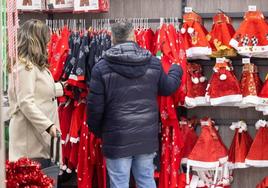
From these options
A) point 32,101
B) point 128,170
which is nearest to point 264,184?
point 128,170

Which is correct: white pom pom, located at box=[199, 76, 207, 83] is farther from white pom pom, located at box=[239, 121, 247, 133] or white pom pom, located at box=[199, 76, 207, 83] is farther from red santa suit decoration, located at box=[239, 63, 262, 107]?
white pom pom, located at box=[239, 121, 247, 133]

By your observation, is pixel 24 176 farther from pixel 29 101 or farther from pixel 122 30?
pixel 122 30

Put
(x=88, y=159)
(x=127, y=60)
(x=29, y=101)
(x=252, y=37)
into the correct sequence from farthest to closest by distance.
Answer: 1. (x=88, y=159)
2. (x=252, y=37)
3. (x=127, y=60)
4. (x=29, y=101)

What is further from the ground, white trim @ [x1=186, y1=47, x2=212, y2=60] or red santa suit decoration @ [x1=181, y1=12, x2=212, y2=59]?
red santa suit decoration @ [x1=181, y1=12, x2=212, y2=59]

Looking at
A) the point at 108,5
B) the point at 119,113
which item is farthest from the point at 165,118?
the point at 108,5

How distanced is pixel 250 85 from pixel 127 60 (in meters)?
1.26

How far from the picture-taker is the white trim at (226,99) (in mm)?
4016

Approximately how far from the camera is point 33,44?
9.91ft

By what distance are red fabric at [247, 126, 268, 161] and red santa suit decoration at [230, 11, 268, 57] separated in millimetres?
622

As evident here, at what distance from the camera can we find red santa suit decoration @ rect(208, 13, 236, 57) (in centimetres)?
409

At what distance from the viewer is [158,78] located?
134 inches

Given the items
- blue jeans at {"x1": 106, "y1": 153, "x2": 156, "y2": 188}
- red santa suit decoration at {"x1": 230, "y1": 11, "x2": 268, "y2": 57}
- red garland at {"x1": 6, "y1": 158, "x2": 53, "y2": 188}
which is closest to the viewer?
red garland at {"x1": 6, "y1": 158, "x2": 53, "y2": 188}

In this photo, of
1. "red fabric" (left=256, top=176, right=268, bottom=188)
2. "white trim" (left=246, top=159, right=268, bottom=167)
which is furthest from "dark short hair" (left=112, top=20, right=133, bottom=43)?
"red fabric" (left=256, top=176, right=268, bottom=188)

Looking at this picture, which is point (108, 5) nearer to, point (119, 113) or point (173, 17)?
point (173, 17)
